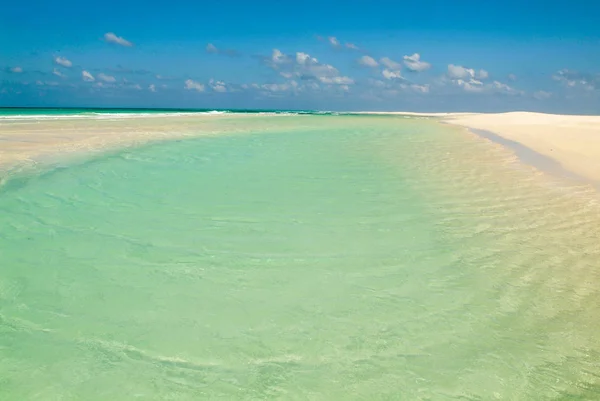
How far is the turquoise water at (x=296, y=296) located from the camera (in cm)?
257

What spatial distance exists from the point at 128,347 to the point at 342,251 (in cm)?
240

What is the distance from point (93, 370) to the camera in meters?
2.61

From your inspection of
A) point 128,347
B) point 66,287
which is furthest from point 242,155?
point 128,347

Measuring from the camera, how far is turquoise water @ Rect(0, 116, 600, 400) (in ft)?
8.43

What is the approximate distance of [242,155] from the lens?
44.9ft

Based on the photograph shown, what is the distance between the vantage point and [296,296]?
3605 millimetres

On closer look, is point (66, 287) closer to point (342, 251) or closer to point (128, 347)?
point (128, 347)

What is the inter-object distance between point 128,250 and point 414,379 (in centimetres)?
313

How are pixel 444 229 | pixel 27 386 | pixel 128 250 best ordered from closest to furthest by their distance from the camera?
pixel 27 386 < pixel 128 250 < pixel 444 229

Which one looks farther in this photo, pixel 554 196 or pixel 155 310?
pixel 554 196

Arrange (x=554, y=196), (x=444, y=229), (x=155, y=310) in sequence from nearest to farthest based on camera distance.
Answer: (x=155, y=310)
(x=444, y=229)
(x=554, y=196)

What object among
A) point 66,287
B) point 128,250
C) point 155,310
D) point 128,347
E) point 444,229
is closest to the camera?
point 128,347

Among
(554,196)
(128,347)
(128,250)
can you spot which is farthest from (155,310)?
(554,196)

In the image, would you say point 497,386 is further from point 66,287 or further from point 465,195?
point 465,195
